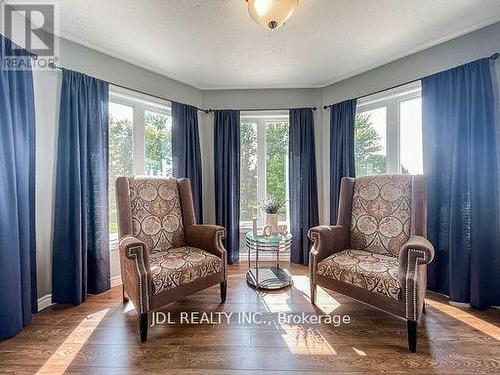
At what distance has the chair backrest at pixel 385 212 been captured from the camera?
6.70 ft

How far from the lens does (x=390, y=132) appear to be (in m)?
2.89

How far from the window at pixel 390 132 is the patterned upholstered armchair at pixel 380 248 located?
0.68 metres

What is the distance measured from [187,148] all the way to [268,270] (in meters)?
1.82

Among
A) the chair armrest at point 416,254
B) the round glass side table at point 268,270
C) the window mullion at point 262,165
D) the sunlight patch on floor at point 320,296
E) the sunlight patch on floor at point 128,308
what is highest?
the window mullion at point 262,165

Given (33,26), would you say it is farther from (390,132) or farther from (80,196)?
(390,132)

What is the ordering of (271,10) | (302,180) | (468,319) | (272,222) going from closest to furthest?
(271,10) < (468,319) < (272,222) < (302,180)

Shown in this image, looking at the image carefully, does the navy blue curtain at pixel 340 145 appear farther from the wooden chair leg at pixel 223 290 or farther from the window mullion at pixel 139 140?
the window mullion at pixel 139 140

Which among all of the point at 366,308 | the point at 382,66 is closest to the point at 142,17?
the point at 382,66

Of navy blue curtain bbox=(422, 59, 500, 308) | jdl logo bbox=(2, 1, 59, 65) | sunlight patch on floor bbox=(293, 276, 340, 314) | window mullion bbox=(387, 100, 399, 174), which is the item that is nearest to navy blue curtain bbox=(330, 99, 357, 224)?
window mullion bbox=(387, 100, 399, 174)

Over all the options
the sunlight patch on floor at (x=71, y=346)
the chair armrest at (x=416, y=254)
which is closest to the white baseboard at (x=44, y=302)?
the sunlight patch on floor at (x=71, y=346)

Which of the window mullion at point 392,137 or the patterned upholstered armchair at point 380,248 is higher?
the window mullion at point 392,137

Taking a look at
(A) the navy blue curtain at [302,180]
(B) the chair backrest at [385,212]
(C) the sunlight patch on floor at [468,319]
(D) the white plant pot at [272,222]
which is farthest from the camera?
(A) the navy blue curtain at [302,180]

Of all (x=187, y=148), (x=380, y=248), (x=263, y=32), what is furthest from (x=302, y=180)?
(x=263, y=32)

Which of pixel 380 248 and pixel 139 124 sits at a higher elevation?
pixel 139 124
